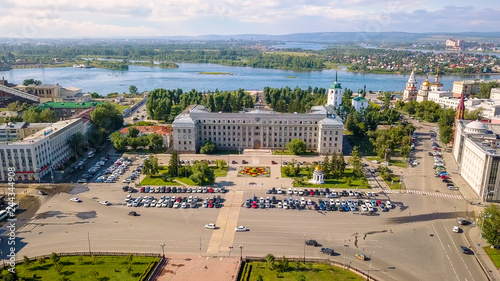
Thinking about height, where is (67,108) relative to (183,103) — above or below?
above

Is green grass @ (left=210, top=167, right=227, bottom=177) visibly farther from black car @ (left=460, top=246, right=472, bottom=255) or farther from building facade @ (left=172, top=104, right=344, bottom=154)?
black car @ (left=460, top=246, right=472, bottom=255)

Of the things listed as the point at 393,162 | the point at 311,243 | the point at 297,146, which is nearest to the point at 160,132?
the point at 297,146

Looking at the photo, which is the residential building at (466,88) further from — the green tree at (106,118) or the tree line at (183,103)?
the green tree at (106,118)

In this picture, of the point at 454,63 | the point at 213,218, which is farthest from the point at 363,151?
the point at 454,63

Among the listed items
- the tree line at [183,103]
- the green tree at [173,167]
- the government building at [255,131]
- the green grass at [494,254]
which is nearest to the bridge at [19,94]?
the tree line at [183,103]

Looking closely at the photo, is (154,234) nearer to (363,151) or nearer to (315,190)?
(315,190)

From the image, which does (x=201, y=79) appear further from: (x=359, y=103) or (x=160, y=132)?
(x=160, y=132)
